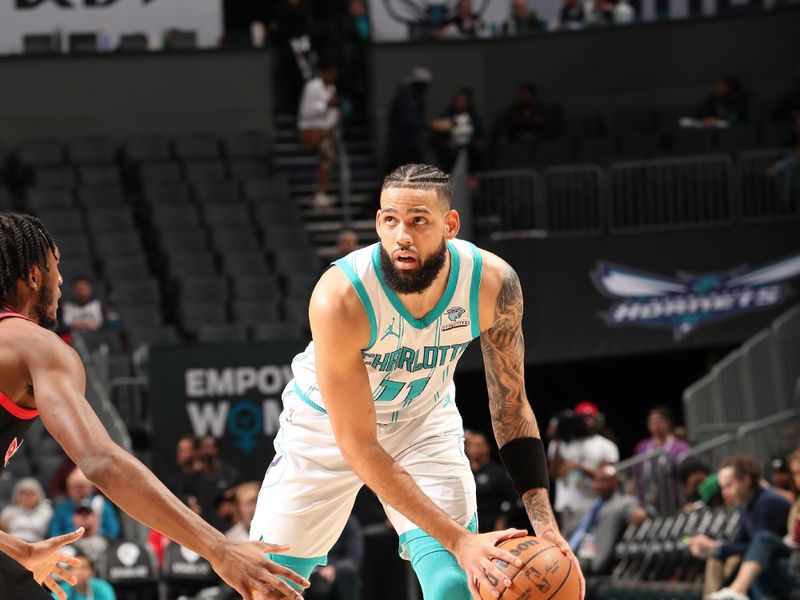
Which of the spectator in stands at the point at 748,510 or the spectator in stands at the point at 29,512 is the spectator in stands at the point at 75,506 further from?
the spectator in stands at the point at 748,510

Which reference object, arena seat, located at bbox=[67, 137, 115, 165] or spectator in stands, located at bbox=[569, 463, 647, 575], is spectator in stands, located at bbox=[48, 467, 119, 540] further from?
arena seat, located at bbox=[67, 137, 115, 165]

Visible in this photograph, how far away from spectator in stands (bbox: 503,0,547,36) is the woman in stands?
17.1 metres

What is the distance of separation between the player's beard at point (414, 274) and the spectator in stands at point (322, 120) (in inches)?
550

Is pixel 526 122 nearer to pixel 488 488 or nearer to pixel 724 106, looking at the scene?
pixel 724 106

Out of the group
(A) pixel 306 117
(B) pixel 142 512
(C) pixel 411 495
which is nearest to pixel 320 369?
(C) pixel 411 495

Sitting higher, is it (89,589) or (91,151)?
(91,151)

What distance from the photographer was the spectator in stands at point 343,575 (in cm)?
1153

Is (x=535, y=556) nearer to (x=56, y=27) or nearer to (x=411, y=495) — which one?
(x=411, y=495)

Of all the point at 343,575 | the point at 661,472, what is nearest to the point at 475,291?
the point at 343,575

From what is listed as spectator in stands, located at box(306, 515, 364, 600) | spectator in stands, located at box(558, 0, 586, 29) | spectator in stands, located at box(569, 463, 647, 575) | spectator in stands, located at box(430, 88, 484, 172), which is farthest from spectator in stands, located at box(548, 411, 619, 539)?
spectator in stands, located at box(558, 0, 586, 29)

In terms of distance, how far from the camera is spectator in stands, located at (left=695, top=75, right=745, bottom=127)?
1973 centimetres

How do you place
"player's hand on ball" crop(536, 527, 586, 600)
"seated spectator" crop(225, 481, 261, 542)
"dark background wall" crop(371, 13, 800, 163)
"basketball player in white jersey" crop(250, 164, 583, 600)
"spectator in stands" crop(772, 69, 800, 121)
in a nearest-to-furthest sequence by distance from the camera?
1. "player's hand on ball" crop(536, 527, 586, 600)
2. "basketball player in white jersey" crop(250, 164, 583, 600)
3. "seated spectator" crop(225, 481, 261, 542)
4. "spectator in stands" crop(772, 69, 800, 121)
5. "dark background wall" crop(371, 13, 800, 163)

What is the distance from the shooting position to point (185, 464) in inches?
499

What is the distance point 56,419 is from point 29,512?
28.9 feet
